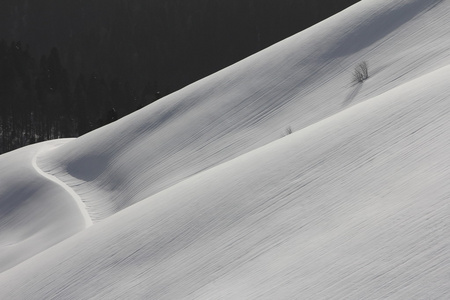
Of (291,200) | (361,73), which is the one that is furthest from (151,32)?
(291,200)

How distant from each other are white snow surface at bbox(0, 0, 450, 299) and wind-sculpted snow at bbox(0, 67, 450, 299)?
2 cm

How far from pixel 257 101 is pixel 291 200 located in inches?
321

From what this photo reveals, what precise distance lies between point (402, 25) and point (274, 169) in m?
7.67

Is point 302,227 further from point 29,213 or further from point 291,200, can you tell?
point 29,213

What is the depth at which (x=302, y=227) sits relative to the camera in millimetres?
5824

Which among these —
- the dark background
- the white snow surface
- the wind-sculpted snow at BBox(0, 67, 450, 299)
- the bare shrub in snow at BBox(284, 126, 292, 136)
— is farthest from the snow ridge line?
the dark background

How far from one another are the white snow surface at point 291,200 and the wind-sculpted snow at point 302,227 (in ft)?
0.05

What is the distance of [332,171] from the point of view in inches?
256

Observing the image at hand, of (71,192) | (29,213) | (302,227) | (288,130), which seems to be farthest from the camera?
(71,192)

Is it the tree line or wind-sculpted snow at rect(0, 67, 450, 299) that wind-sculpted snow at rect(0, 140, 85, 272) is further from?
the tree line

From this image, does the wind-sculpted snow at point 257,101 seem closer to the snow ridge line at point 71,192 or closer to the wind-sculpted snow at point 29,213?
the snow ridge line at point 71,192

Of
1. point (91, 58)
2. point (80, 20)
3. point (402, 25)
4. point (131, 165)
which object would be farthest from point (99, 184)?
point (80, 20)

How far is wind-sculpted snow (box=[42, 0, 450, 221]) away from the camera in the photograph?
474 inches

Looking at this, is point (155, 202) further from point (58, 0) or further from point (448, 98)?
point (58, 0)
